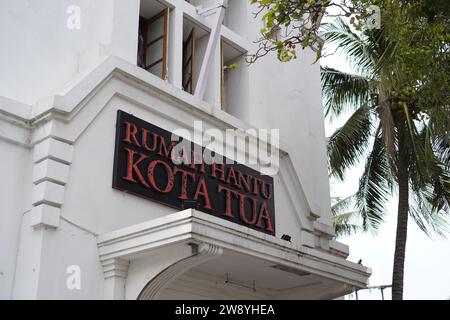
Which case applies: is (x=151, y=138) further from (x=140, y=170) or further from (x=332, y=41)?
(x=332, y=41)

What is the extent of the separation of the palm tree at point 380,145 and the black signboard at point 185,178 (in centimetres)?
383

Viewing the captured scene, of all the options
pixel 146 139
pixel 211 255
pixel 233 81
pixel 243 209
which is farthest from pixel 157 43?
pixel 211 255

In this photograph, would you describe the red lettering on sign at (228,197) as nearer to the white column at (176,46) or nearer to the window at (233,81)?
the white column at (176,46)

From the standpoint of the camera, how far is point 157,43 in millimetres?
11914

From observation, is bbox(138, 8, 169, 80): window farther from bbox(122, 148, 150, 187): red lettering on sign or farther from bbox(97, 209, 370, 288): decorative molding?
bbox(97, 209, 370, 288): decorative molding

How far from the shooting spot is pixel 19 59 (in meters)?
10.3

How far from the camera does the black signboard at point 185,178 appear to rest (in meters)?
9.74

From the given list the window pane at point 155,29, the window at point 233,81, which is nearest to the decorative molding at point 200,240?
the window at point 233,81

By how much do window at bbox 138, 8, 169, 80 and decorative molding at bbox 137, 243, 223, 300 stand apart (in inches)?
157

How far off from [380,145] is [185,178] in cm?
746

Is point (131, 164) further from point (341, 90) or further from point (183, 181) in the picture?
point (341, 90)
